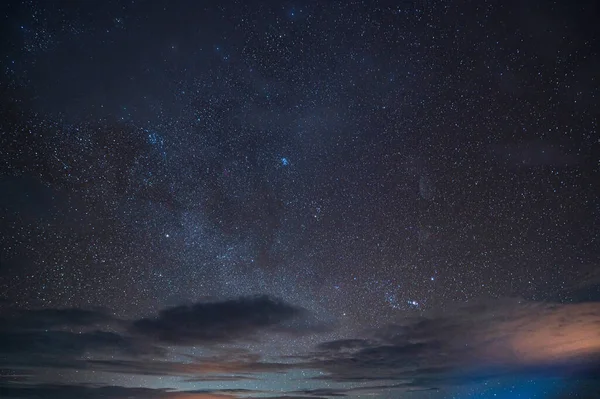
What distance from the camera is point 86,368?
107 ft

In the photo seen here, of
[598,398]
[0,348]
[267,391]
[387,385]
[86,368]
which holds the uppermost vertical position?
[0,348]

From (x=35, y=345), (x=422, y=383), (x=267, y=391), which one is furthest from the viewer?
(x=267, y=391)

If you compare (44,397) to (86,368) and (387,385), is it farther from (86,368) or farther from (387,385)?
(387,385)

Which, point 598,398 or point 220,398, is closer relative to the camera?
point 220,398

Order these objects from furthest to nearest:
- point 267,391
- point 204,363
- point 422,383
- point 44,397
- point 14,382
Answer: point 267,391 → point 44,397 → point 422,383 → point 14,382 → point 204,363

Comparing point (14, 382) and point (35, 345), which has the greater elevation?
point (35, 345)

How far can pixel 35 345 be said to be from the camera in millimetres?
26297

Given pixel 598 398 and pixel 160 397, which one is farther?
pixel 598 398

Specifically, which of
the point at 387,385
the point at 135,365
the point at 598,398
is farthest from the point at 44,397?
the point at 598,398

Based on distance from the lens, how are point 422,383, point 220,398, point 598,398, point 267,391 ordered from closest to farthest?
point 422,383
point 220,398
point 267,391
point 598,398

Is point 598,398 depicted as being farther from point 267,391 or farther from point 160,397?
point 160,397

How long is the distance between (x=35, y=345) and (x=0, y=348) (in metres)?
3.14

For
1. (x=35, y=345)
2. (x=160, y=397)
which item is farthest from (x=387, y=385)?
(x=35, y=345)

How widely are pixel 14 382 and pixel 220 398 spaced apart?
78.5 ft
